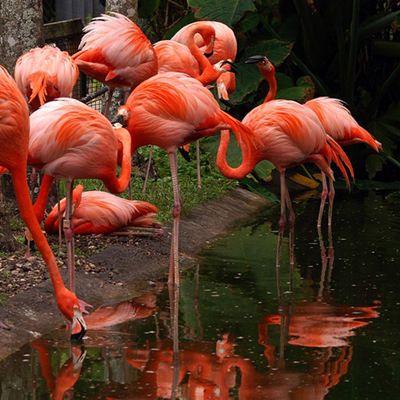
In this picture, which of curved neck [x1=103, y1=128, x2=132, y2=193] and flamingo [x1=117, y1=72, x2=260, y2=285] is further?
flamingo [x1=117, y1=72, x2=260, y2=285]

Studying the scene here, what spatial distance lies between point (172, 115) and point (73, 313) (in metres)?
1.69

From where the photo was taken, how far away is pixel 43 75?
4809mm

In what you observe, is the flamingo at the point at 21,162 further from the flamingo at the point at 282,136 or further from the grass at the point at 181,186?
the grass at the point at 181,186

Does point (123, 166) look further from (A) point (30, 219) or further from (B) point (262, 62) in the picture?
(B) point (262, 62)

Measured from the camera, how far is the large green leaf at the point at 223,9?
771 cm

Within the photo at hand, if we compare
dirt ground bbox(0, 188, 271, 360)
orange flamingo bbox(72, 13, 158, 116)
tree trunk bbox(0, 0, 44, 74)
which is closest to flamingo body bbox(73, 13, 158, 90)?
orange flamingo bbox(72, 13, 158, 116)

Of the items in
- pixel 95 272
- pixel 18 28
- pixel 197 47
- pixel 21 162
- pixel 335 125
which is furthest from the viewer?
pixel 335 125

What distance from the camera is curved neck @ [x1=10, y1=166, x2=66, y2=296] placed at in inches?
133

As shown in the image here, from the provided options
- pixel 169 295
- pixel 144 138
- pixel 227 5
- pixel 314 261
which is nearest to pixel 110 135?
pixel 144 138

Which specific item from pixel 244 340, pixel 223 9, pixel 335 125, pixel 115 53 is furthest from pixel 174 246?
pixel 223 9

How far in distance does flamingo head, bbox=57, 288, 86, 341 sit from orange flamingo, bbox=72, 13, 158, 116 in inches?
110

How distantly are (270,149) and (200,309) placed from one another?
1.72m

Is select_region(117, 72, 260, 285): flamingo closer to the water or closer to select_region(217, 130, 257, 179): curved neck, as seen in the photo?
the water

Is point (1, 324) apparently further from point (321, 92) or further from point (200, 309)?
point (321, 92)
